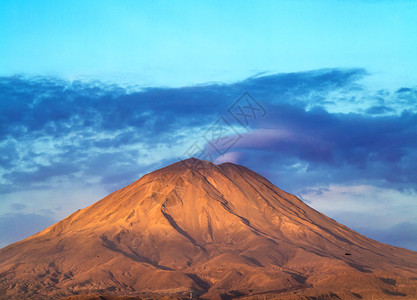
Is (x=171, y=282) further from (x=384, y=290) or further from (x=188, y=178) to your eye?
(x=188, y=178)

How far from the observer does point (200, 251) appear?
158500 millimetres

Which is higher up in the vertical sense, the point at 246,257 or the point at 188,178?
the point at 188,178

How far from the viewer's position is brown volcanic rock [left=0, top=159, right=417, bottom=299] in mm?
131625

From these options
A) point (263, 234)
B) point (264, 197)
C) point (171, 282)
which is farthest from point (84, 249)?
point (264, 197)

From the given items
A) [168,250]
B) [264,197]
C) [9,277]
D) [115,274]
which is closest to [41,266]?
[9,277]

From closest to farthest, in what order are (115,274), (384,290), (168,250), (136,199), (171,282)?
(384,290), (171,282), (115,274), (168,250), (136,199)

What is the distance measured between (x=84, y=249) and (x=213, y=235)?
3831 centimetres

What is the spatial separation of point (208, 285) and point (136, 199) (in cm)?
5715

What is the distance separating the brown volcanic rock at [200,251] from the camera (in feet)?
432

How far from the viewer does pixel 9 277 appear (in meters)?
146

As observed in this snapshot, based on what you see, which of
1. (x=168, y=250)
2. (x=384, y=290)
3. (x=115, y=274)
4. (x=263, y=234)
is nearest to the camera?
(x=384, y=290)

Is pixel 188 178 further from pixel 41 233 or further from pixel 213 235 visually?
pixel 41 233

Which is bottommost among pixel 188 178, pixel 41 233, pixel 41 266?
pixel 41 266

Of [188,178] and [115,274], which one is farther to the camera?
[188,178]
